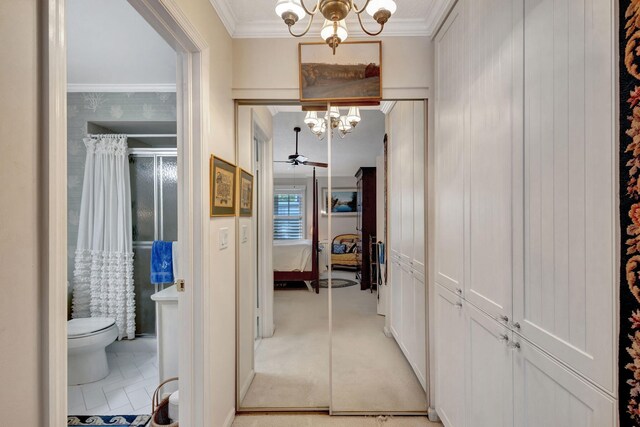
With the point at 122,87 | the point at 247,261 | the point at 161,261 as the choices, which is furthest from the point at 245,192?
the point at 122,87

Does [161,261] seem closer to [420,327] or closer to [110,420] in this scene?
[110,420]

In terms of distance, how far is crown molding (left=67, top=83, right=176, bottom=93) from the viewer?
9.11ft

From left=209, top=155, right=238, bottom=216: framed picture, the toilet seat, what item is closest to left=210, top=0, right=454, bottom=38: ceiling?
left=209, top=155, right=238, bottom=216: framed picture

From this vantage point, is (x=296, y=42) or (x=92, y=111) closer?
(x=296, y=42)

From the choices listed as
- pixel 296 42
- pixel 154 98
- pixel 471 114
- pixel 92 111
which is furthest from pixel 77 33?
pixel 471 114

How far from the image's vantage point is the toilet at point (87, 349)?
Answer: 2.38 meters

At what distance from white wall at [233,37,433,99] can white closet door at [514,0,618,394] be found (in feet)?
3.41

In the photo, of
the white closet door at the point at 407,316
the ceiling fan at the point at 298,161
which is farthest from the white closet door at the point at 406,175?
the ceiling fan at the point at 298,161

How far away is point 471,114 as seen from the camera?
5.08 feet

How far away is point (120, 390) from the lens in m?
2.40

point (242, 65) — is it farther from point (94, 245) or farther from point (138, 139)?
point (94, 245)

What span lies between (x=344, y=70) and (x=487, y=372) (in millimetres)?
2003

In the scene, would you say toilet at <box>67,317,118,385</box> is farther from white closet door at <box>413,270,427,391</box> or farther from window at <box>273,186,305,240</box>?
white closet door at <box>413,270,427,391</box>

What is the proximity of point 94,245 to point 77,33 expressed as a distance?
1.79 meters
